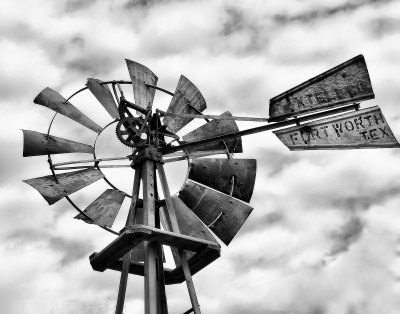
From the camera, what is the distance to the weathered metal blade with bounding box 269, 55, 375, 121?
5438 mm

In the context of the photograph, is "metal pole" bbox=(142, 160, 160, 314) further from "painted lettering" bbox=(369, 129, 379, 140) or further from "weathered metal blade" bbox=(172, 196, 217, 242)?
"painted lettering" bbox=(369, 129, 379, 140)

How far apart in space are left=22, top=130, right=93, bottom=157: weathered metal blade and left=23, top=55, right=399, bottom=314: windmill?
0.04ft

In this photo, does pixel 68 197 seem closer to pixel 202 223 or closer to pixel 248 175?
pixel 202 223

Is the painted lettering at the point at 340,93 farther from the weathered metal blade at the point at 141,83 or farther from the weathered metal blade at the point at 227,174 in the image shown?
the weathered metal blade at the point at 141,83

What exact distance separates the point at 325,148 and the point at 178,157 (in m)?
2.12

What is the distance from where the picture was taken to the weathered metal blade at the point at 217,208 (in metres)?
6.45

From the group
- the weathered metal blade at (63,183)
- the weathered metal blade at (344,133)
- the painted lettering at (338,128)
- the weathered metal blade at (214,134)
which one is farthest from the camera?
the weathered metal blade at (214,134)

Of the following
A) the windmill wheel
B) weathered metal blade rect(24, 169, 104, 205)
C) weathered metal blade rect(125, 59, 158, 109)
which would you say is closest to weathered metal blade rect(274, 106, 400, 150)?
the windmill wheel

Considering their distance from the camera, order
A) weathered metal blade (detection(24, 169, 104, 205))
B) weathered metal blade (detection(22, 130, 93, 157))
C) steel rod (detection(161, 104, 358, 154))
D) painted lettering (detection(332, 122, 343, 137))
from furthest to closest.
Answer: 1. weathered metal blade (detection(22, 130, 93, 157))
2. weathered metal blade (detection(24, 169, 104, 205))
3. steel rod (detection(161, 104, 358, 154))
4. painted lettering (detection(332, 122, 343, 137))

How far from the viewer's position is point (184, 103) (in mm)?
7270

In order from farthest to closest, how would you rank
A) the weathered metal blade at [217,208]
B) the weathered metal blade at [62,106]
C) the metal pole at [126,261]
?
the weathered metal blade at [62,106], the weathered metal blade at [217,208], the metal pole at [126,261]

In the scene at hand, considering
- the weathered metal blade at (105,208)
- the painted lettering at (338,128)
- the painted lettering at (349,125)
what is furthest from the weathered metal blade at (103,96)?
the painted lettering at (349,125)

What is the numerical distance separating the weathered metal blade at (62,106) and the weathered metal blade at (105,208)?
87 centimetres

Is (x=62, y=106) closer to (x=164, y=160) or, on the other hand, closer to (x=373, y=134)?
(x=164, y=160)
